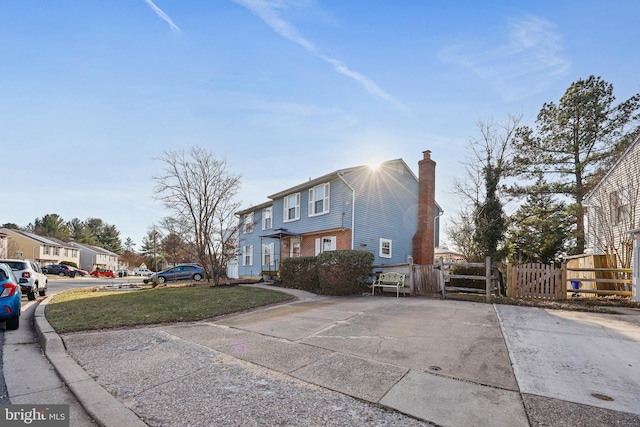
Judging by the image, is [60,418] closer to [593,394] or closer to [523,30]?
[593,394]

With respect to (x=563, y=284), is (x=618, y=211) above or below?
above

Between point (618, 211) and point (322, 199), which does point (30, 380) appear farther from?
point (618, 211)

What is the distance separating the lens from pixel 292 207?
2289 cm

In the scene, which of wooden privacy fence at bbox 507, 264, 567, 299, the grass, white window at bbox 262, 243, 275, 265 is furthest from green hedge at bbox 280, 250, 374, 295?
white window at bbox 262, 243, 275, 265

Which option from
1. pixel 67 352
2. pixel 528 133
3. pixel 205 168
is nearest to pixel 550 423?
pixel 67 352

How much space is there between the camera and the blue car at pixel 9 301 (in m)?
6.96

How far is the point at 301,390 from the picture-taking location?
150 inches

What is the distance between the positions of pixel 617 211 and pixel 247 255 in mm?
24284

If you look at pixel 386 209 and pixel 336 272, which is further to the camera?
pixel 386 209

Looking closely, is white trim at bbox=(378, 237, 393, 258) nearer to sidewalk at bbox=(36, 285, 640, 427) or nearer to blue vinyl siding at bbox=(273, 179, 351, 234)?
blue vinyl siding at bbox=(273, 179, 351, 234)

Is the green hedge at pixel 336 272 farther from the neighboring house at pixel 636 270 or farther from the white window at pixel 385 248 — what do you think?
the neighboring house at pixel 636 270

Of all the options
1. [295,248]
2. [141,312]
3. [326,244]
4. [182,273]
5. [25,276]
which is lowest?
[182,273]

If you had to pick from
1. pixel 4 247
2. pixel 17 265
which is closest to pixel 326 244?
pixel 17 265
